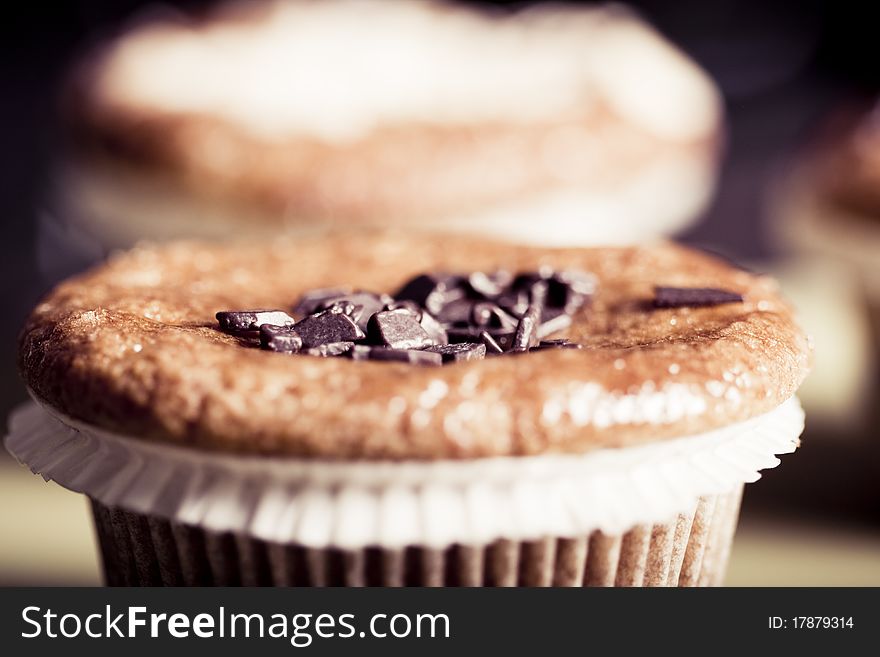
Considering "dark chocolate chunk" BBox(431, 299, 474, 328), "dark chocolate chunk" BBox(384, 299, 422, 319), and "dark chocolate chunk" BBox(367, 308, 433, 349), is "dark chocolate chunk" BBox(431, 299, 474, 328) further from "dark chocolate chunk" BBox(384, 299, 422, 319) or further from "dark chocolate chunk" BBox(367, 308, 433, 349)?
"dark chocolate chunk" BBox(367, 308, 433, 349)

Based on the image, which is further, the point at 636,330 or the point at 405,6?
the point at 405,6

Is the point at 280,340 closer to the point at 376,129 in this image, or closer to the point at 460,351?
the point at 460,351

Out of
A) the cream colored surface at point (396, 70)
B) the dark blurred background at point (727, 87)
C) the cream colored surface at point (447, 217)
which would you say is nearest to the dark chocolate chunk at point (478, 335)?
the cream colored surface at point (447, 217)

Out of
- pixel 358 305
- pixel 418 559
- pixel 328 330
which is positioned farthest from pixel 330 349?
pixel 418 559

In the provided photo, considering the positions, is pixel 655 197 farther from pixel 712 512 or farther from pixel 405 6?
pixel 712 512
